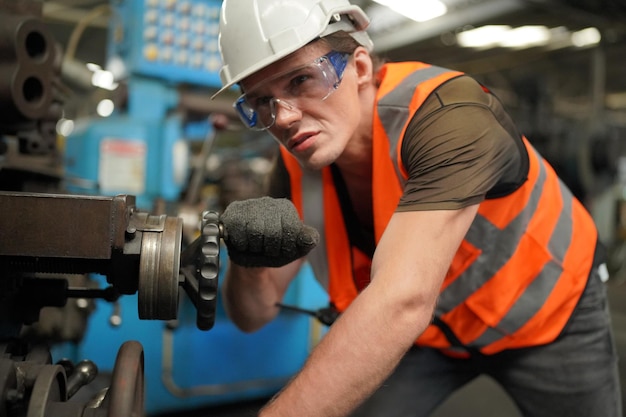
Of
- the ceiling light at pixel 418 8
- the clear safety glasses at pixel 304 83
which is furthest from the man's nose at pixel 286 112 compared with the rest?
the ceiling light at pixel 418 8

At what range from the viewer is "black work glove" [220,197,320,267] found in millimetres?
747

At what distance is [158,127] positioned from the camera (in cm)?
210

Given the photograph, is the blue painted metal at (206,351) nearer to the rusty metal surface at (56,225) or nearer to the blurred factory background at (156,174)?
the blurred factory background at (156,174)

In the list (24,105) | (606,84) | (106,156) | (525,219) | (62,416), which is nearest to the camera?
(62,416)

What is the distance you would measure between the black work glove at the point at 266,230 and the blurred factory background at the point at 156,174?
0.05 m

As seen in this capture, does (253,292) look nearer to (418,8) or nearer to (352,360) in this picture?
(352,360)

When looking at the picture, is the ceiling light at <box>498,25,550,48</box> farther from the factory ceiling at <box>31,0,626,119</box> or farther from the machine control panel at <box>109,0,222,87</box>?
the machine control panel at <box>109,0,222,87</box>

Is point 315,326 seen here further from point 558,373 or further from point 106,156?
point 558,373

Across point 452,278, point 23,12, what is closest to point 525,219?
point 452,278

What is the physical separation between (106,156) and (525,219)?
150cm

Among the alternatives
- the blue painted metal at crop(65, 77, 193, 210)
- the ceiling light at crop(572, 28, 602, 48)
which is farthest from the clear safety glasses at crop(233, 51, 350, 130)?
the ceiling light at crop(572, 28, 602, 48)

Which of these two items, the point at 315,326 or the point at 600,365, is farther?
the point at 315,326

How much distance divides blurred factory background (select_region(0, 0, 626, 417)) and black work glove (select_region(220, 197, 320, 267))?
0.05 meters

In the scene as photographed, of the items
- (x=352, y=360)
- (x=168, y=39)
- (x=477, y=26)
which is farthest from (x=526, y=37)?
(x=352, y=360)
